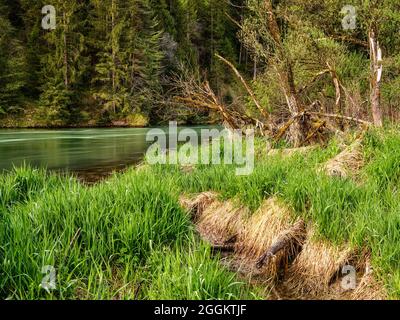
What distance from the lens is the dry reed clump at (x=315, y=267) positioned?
4.38 meters

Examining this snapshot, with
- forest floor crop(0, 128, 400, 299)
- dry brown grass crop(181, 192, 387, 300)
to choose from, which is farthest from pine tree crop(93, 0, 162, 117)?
dry brown grass crop(181, 192, 387, 300)

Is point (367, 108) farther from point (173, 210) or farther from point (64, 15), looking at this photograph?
point (64, 15)

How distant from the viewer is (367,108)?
50.2 ft

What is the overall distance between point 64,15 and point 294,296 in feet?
155

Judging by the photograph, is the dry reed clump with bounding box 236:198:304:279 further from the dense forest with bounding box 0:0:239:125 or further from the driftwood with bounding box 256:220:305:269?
the dense forest with bounding box 0:0:239:125

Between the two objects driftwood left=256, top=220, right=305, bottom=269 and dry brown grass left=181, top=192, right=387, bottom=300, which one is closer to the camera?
dry brown grass left=181, top=192, right=387, bottom=300

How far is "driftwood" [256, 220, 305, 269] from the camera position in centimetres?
481

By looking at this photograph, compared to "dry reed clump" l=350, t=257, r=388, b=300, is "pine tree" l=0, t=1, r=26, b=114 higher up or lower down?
higher up

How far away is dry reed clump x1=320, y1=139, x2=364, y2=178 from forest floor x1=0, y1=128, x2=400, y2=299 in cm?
5

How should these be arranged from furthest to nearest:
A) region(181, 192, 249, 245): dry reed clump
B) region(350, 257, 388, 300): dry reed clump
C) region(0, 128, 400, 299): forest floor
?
region(181, 192, 249, 245): dry reed clump
region(350, 257, 388, 300): dry reed clump
region(0, 128, 400, 299): forest floor

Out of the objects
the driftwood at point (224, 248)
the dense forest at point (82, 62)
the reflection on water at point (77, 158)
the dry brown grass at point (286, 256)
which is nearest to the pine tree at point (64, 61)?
the dense forest at point (82, 62)

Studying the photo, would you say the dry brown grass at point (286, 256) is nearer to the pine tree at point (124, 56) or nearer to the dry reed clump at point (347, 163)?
the dry reed clump at point (347, 163)
